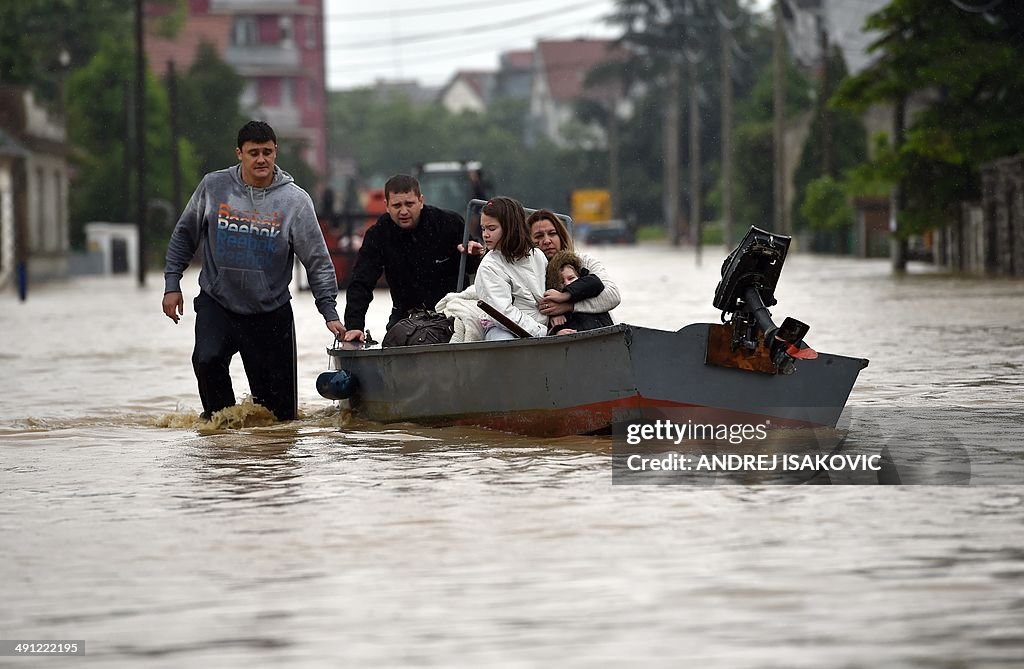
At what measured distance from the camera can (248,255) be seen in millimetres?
11625

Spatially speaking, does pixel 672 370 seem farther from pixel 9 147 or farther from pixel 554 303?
pixel 9 147

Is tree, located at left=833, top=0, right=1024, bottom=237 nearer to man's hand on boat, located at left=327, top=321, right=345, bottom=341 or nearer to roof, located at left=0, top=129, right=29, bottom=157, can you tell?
roof, located at left=0, top=129, right=29, bottom=157

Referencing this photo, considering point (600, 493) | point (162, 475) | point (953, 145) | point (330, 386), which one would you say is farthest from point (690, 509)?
point (953, 145)

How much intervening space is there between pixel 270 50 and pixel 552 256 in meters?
95.2

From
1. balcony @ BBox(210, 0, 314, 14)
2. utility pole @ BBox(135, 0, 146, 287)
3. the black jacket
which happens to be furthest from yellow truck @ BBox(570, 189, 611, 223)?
the black jacket

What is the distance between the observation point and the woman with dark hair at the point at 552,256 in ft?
37.3

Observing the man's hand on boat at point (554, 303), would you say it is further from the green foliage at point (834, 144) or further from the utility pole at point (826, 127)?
the green foliage at point (834, 144)

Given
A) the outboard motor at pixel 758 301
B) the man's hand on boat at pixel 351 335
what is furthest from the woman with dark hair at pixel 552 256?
the man's hand on boat at pixel 351 335

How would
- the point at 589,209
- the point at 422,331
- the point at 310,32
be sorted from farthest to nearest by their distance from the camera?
the point at 310,32 → the point at 589,209 → the point at 422,331

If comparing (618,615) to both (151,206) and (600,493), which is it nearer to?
(600,493)

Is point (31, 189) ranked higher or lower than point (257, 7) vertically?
lower

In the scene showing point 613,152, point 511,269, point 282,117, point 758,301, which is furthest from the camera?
point 613,152

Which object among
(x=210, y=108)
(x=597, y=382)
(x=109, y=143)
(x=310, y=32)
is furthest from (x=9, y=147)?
(x=310, y=32)

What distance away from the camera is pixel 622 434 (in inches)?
432
